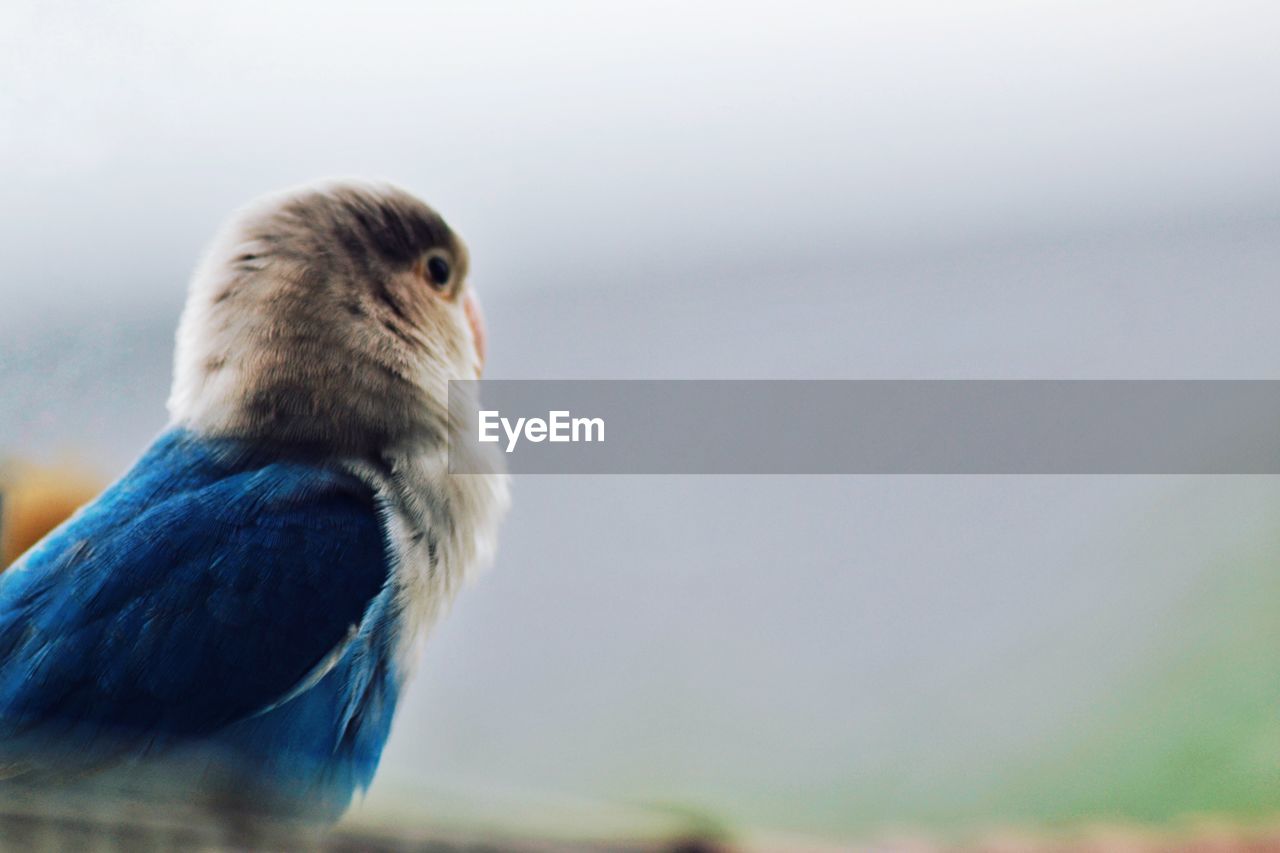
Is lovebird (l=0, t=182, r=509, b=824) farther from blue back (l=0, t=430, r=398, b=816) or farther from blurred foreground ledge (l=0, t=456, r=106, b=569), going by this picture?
blurred foreground ledge (l=0, t=456, r=106, b=569)

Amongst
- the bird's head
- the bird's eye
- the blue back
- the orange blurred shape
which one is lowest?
the blue back

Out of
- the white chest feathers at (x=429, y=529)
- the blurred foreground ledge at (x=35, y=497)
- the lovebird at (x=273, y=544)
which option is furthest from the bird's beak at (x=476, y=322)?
the blurred foreground ledge at (x=35, y=497)

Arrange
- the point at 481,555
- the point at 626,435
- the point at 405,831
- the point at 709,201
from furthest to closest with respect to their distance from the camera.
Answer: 1. the point at 709,201
2. the point at 626,435
3. the point at 481,555
4. the point at 405,831

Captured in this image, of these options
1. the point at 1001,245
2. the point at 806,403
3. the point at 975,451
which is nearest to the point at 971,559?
the point at 975,451

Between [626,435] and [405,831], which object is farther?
[626,435]

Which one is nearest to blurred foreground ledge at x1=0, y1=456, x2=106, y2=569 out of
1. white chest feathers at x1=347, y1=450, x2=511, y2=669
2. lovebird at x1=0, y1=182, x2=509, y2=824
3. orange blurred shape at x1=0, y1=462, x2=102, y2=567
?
orange blurred shape at x1=0, y1=462, x2=102, y2=567

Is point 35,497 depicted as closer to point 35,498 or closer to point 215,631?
point 35,498

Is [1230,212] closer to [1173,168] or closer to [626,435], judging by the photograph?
[1173,168]
